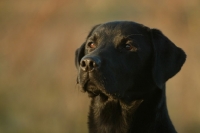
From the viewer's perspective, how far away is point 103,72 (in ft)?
14.5

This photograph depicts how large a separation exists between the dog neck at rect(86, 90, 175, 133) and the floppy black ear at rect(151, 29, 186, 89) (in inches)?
6.2

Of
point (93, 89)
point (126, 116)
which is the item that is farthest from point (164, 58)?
point (93, 89)

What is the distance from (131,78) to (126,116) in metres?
0.37

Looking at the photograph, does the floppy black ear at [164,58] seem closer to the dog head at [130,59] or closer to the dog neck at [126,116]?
the dog head at [130,59]

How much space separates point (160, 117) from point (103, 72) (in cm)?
70

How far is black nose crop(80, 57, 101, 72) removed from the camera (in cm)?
434

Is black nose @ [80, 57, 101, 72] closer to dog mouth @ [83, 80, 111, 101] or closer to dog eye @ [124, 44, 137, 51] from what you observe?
dog mouth @ [83, 80, 111, 101]

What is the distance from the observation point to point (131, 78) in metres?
4.74

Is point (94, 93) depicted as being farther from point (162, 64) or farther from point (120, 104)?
point (162, 64)

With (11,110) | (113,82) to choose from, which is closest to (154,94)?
(113,82)

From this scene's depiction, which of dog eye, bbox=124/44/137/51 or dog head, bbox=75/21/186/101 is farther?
dog eye, bbox=124/44/137/51

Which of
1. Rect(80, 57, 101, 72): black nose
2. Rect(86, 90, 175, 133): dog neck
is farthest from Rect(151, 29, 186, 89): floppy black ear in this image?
Rect(80, 57, 101, 72): black nose

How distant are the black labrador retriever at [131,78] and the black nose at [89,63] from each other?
100 mm

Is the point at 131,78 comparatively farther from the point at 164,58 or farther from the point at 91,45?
the point at 91,45
